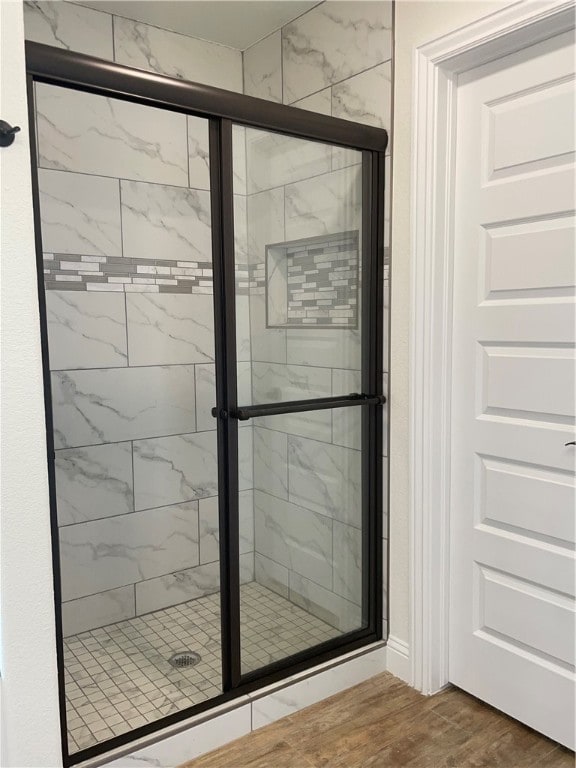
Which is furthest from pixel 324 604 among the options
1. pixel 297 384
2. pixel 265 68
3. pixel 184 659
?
pixel 265 68

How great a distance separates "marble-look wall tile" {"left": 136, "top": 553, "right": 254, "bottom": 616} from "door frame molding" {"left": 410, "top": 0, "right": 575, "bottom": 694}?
971 millimetres

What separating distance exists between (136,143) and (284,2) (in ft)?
2.62

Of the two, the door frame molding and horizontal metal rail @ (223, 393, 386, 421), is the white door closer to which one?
the door frame molding

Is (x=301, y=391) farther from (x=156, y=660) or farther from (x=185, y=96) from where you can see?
(x=156, y=660)

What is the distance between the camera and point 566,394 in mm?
1724

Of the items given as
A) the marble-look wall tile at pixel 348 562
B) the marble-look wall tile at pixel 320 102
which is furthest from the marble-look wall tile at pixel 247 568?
the marble-look wall tile at pixel 320 102

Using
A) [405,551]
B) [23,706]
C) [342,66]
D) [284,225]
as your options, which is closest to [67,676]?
[23,706]

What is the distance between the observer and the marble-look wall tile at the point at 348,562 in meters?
2.22

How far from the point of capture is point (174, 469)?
276 cm

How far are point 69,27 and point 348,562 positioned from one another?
229 cm

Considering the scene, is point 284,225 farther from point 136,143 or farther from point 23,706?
point 23,706

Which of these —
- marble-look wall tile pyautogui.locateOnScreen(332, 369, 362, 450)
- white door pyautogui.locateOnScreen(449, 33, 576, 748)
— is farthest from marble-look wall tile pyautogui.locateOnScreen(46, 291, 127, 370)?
white door pyautogui.locateOnScreen(449, 33, 576, 748)

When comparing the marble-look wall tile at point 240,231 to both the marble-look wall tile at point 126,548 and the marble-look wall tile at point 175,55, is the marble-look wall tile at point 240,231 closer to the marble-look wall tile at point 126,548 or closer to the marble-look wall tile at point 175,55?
the marble-look wall tile at point 175,55

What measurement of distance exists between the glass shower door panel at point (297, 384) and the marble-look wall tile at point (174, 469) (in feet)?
2.20
